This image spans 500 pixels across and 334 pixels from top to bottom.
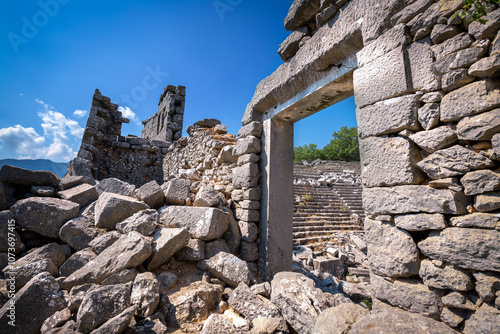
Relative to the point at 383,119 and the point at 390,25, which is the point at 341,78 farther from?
the point at 383,119

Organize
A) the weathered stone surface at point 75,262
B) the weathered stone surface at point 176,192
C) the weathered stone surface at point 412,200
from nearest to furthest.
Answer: the weathered stone surface at point 412,200 < the weathered stone surface at point 75,262 < the weathered stone surface at point 176,192

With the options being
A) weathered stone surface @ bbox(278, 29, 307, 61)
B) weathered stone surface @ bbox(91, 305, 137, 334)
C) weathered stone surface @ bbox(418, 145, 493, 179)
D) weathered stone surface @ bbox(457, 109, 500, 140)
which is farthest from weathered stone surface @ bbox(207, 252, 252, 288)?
weathered stone surface @ bbox(278, 29, 307, 61)

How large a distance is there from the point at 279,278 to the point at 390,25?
101 inches

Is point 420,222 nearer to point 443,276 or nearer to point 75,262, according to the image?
point 443,276

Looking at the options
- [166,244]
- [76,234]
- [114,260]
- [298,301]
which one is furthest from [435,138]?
[76,234]

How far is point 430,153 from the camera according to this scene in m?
1.59

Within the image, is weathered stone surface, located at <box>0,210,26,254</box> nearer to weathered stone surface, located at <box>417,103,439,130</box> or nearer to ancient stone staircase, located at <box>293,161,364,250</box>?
weathered stone surface, located at <box>417,103,439,130</box>

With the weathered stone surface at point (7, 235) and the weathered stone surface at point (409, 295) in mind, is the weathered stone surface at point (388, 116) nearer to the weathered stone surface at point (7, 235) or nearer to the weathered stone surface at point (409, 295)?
the weathered stone surface at point (409, 295)

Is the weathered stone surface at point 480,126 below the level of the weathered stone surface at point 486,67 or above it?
below

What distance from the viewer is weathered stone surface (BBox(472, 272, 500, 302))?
1.24 metres

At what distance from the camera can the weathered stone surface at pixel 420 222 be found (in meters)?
1.46

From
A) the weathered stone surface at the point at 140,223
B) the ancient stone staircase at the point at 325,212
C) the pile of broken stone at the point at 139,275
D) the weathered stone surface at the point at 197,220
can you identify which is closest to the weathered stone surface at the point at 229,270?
the pile of broken stone at the point at 139,275

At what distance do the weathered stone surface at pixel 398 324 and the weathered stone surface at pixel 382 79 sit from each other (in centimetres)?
159

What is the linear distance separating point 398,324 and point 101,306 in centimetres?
211
